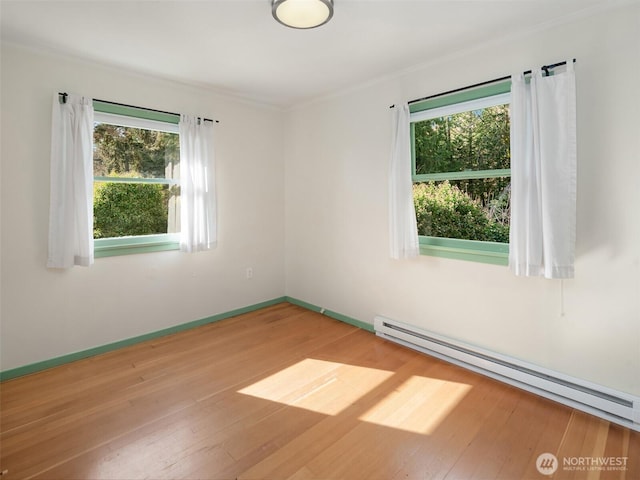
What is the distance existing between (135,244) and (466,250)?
→ 9.54 ft

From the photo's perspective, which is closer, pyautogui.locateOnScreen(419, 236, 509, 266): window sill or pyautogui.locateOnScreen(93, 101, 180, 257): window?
pyautogui.locateOnScreen(419, 236, 509, 266): window sill

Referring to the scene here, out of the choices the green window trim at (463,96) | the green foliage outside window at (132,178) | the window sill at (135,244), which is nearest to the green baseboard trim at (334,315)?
the window sill at (135,244)

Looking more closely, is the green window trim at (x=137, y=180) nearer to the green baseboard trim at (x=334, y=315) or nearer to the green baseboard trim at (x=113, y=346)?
the green baseboard trim at (x=113, y=346)

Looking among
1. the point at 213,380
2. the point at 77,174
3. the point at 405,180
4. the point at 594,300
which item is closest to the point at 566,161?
the point at 594,300

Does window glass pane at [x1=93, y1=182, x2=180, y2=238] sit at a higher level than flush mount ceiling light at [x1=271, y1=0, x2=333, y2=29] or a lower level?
lower

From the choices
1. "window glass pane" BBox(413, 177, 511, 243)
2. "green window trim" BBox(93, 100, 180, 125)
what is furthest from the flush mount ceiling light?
"green window trim" BBox(93, 100, 180, 125)

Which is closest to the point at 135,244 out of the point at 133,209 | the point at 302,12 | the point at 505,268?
the point at 133,209

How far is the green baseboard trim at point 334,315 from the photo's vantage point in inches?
136

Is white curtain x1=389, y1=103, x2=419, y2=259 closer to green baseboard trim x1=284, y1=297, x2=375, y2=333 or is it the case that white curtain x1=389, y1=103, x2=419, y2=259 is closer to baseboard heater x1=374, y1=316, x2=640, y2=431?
baseboard heater x1=374, y1=316, x2=640, y2=431

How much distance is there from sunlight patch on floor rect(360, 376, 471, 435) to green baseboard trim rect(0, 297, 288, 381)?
2161mm

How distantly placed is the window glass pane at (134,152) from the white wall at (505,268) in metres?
1.49

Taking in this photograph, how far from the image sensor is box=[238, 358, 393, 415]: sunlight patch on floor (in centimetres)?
223

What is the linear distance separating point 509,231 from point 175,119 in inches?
123

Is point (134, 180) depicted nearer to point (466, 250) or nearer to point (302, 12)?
point (302, 12)
